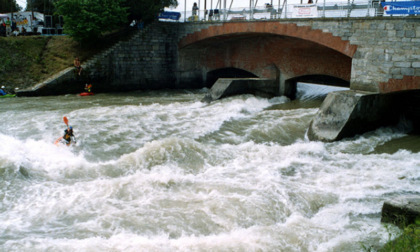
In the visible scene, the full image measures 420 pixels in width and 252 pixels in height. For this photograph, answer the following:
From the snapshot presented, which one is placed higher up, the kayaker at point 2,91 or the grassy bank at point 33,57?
the grassy bank at point 33,57

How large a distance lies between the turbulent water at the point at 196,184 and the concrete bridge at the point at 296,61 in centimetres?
114

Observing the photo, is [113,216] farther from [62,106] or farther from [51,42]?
[51,42]

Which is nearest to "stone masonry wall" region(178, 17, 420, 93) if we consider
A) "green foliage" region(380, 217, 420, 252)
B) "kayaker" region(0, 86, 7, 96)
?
"green foliage" region(380, 217, 420, 252)

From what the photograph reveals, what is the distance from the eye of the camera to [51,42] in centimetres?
2555

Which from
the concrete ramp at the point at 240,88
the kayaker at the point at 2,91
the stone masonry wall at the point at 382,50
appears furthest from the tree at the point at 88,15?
the stone masonry wall at the point at 382,50

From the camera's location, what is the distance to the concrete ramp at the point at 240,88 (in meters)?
19.5

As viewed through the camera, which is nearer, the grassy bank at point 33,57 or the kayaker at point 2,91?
the kayaker at point 2,91

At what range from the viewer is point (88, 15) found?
75.7 ft

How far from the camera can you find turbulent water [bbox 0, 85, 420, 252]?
23.5ft

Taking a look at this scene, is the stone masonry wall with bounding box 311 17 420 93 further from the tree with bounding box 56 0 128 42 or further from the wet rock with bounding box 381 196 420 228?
the tree with bounding box 56 0 128 42

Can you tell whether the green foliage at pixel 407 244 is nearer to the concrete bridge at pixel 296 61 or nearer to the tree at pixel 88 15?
the concrete bridge at pixel 296 61

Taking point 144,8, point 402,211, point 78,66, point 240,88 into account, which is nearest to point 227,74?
point 144,8

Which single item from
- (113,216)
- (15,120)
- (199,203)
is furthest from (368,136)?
(15,120)

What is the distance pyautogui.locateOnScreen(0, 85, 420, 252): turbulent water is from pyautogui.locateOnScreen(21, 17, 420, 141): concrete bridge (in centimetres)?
114
